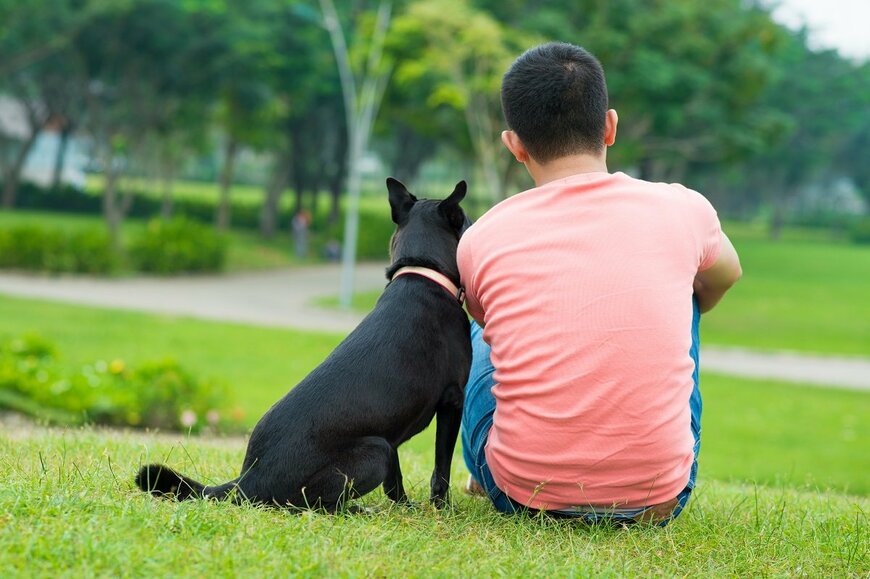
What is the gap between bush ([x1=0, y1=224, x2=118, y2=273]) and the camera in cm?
2633

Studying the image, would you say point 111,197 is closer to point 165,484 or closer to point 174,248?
point 174,248

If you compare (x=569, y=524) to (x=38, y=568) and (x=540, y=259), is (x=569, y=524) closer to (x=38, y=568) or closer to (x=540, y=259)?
(x=540, y=259)

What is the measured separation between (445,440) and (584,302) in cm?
73

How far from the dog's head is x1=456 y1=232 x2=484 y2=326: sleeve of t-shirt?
4.1 inches

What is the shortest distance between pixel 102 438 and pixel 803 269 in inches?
1723

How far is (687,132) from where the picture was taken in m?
34.0

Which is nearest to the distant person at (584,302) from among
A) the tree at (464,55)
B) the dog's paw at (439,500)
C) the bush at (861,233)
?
the dog's paw at (439,500)

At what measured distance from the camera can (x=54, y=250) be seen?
87.0ft

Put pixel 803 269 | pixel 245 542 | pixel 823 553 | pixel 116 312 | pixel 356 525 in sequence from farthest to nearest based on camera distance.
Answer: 1. pixel 803 269
2. pixel 116 312
3. pixel 823 553
4. pixel 356 525
5. pixel 245 542

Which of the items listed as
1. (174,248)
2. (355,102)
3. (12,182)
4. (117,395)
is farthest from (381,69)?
(12,182)

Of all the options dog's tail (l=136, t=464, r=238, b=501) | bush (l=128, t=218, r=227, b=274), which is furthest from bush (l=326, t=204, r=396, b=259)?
dog's tail (l=136, t=464, r=238, b=501)

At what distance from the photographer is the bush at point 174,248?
93.3ft

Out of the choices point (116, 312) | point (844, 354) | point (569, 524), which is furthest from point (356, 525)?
point (844, 354)

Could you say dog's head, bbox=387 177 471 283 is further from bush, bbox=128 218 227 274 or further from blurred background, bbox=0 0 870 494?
bush, bbox=128 218 227 274
